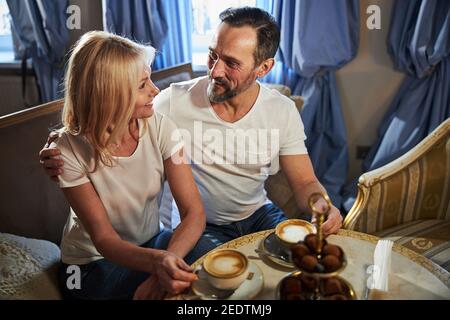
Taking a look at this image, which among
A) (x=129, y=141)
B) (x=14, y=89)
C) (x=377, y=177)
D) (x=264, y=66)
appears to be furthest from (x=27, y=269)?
(x=14, y=89)

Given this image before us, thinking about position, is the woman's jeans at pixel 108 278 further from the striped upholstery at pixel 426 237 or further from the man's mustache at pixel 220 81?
the striped upholstery at pixel 426 237

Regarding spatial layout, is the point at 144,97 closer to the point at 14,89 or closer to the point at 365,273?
the point at 365,273

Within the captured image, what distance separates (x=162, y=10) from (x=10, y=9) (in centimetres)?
93

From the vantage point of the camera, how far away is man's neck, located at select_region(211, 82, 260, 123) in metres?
1.51

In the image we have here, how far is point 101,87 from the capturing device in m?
1.14

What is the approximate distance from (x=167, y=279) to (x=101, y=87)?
509mm

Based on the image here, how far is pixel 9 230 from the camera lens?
4.79 feet

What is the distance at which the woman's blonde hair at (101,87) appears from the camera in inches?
44.8

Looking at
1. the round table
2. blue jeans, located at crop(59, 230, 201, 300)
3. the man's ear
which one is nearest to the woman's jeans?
blue jeans, located at crop(59, 230, 201, 300)

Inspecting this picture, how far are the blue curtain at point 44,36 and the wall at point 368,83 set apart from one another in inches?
62.5
